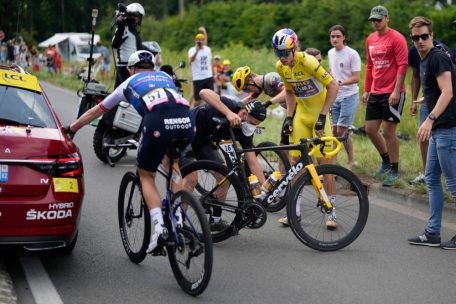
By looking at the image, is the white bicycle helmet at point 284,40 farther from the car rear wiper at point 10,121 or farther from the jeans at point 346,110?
the jeans at point 346,110

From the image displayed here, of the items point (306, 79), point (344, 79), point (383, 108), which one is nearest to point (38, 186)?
point (306, 79)

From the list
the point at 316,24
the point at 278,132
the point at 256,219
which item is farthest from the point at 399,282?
the point at 316,24

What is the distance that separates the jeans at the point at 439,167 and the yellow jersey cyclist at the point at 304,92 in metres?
0.92

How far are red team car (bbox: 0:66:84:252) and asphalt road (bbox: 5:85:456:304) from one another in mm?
427

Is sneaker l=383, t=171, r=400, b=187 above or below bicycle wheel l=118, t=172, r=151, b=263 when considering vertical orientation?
below

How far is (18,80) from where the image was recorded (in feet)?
22.9

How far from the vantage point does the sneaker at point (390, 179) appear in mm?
9883

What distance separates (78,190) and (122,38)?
6476 millimetres

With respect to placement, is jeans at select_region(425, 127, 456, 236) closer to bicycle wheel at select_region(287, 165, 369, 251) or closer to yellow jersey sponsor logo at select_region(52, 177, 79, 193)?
bicycle wheel at select_region(287, 165, 369, 251)

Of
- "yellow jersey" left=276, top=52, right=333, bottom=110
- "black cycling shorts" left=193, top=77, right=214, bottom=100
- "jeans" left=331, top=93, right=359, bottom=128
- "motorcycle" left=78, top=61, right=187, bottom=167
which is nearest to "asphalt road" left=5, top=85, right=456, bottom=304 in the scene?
"yellow jersey" left=276, top=52, right=333, bottom=110

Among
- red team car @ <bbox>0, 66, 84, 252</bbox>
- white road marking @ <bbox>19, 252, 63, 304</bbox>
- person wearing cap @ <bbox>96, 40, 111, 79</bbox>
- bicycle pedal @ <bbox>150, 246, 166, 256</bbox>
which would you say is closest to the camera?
white road marking @ <bbox>19, 252, 63, 304</bbox>

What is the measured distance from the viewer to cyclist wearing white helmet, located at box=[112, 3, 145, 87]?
39.6ft

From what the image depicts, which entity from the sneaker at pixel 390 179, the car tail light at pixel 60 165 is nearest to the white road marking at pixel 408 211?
the sneaker at pixel 390 179

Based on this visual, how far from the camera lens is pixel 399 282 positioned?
20.2ft
